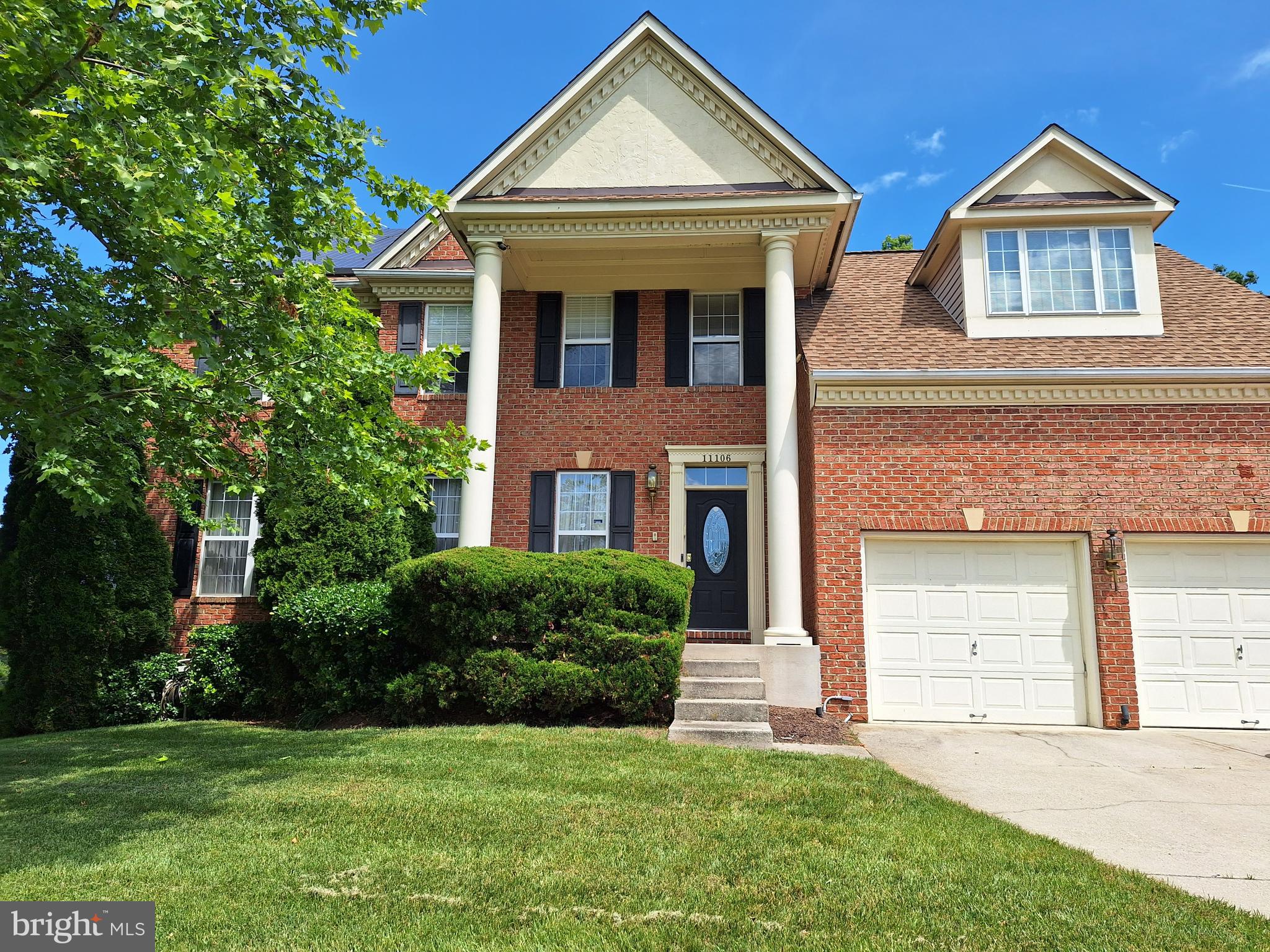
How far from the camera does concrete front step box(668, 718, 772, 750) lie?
7.82 metres

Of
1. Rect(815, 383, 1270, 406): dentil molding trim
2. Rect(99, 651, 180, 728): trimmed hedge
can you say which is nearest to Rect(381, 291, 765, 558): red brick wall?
Rect(815, 383, 1270, 406): dentil molding trim

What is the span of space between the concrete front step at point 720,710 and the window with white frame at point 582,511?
4.14 metres

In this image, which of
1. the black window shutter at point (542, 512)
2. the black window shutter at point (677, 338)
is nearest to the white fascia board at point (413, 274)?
the black window shutter at point (677, 338)

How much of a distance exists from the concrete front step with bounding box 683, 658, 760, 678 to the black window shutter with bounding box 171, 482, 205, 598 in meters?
8.13

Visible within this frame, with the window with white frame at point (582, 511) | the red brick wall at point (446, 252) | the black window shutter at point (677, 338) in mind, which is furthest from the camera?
the red brick wall at point (446, 252)

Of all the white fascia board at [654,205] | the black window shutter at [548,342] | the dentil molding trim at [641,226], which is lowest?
the black window shutter at [548,342]

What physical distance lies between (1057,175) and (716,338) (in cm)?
538

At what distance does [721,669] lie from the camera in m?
9.57

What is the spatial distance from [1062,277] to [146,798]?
1219 centimetres

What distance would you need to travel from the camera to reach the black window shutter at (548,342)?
1309 cm

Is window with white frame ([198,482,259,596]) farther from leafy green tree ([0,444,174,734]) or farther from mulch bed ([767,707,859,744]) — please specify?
mulch bed ([767,707,859,744])

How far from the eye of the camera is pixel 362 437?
7.68 m

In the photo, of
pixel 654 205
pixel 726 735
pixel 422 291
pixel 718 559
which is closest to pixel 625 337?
pixel 654 205

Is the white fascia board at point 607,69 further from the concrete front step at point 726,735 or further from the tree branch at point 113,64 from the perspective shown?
the concrete front step at point 726,735
